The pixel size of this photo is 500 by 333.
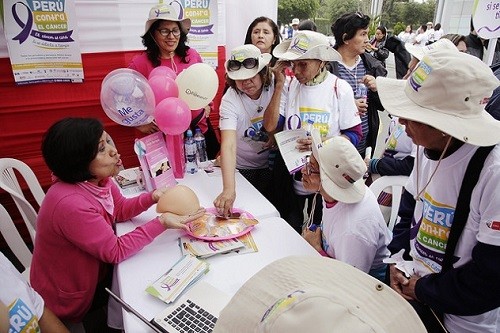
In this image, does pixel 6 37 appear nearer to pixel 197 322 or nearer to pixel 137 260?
pixel 137 260

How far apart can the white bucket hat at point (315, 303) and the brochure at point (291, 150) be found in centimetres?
124

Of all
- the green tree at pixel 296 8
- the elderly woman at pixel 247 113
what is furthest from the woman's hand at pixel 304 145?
the green tree at pixel 296 8

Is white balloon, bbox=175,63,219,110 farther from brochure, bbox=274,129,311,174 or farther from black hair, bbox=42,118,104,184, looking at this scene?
black hair, bbox=42,118,104,184

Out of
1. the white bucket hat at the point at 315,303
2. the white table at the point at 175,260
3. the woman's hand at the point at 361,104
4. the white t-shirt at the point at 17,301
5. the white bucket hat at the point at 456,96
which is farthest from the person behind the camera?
the woman's hand at the point at 361,104

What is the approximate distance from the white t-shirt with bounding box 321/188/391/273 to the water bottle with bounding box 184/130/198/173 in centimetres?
112

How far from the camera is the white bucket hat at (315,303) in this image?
0.47 metres

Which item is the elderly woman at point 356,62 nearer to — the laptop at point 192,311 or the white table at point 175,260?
the white table at point 175,260

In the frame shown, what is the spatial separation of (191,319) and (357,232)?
70cm

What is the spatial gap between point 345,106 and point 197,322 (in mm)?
1434

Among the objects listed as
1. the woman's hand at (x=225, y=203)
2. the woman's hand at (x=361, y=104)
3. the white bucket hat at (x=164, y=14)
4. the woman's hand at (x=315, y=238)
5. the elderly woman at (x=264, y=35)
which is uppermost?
the white bucket hat at (x=164, y=14)

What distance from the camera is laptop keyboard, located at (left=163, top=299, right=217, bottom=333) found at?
1.03 meters

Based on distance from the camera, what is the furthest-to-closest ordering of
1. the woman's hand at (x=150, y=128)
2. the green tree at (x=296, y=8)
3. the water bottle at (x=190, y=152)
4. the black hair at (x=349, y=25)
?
the green tree at (x=296, y=8)
the black hair at (x=349, y=25)
the water bottle at (x=190, y=152)
the woman's hand at (x=150, y=128)

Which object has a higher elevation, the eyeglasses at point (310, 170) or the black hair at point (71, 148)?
the black hair at point (71, 148)

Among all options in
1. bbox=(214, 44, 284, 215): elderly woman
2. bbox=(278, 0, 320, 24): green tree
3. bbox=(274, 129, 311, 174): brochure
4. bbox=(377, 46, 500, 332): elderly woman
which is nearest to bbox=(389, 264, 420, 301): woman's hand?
bbox=(377, 46, 500, 332): elderly woman
